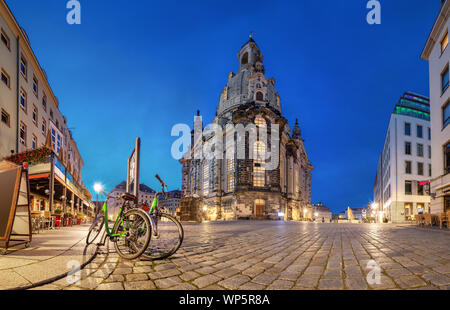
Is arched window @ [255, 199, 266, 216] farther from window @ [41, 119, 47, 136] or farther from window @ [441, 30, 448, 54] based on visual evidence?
window @ [41, 119, 47, 136]

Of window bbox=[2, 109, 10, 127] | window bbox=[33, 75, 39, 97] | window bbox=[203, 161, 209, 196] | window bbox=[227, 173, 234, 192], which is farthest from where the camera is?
window bbox=[203, 161, 209, 196]

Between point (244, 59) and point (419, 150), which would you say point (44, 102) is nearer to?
point (419, 150)

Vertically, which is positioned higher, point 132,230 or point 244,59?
point 244,59

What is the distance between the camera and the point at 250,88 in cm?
5169

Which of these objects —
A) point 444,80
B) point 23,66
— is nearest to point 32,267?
point 23,66

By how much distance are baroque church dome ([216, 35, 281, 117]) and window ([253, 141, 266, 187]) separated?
1040 centimetres

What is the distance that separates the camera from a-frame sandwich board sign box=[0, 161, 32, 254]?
4547mm

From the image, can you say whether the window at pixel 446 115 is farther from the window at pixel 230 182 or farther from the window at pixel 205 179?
→ the window at pixel 205 179

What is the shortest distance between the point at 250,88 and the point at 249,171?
65.0 ft

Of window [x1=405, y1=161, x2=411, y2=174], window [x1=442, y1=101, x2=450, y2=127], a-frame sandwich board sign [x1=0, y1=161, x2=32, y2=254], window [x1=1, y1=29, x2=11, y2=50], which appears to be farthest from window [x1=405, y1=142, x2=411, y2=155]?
window [x1=1, y1=29, x2=11, y2=50]
